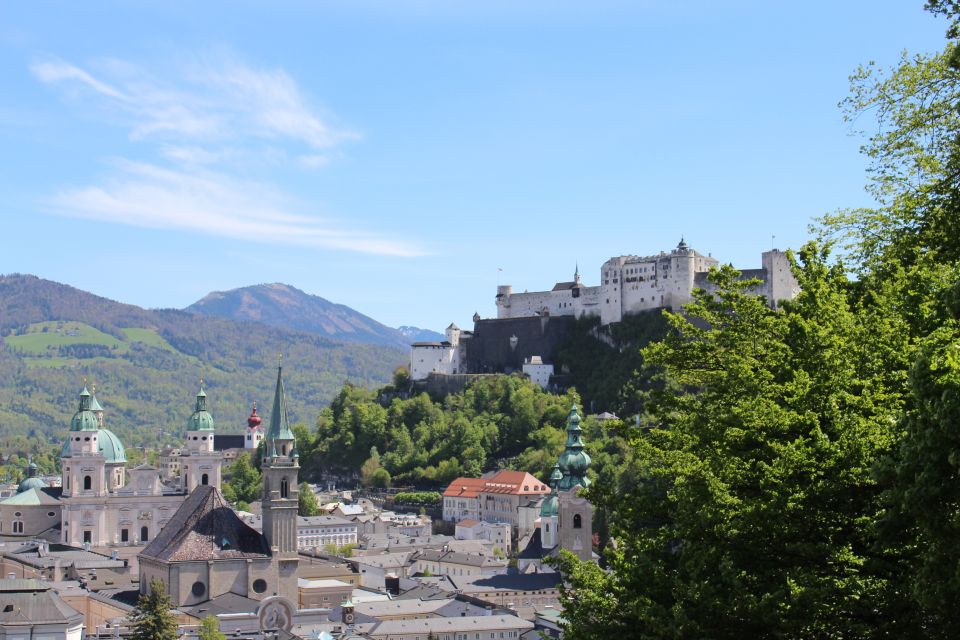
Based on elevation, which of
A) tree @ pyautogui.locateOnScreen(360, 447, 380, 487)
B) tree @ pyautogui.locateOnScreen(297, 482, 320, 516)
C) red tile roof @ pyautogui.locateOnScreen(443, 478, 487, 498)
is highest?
tree @ pyautogui.locateOnScreen(360, 447, 380, 487)

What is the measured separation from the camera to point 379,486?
426 ft

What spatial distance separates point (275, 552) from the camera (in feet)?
232

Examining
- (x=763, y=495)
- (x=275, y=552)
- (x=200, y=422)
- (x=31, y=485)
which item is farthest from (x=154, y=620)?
(x=31, y=485)

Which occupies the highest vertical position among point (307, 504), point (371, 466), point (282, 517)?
point (371, 466)

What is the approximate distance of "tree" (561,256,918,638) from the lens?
17.0 metres

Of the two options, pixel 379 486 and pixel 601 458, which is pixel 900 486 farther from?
pixel 379 486

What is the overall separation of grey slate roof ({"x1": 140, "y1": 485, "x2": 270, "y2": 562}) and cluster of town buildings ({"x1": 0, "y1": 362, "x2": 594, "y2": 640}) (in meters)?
0.08

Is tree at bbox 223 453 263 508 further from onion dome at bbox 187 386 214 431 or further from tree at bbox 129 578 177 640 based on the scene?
tree at bbox 129 578 177 640

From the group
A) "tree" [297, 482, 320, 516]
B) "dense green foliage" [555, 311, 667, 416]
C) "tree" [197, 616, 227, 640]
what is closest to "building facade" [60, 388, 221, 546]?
"tree" [297, 482, 320, 516]

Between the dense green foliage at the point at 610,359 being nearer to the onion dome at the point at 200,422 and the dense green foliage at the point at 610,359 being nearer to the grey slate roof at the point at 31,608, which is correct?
the onion dome at the point at 200,422

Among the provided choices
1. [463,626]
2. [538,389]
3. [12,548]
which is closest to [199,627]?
[463,626]

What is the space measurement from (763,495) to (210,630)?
4738cm

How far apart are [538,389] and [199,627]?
6476 centimetres

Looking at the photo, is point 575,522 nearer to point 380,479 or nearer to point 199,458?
point 199,458
